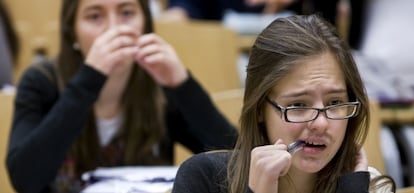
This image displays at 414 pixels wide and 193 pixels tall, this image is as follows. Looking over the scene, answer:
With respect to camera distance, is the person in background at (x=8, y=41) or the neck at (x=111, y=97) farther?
the person in background at (x=8, y=41)

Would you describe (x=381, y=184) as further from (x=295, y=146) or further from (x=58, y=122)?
(x=58, y=122)

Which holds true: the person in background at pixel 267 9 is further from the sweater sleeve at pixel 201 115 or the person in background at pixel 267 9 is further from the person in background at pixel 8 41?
the sweater sleeve at pixel 201 115

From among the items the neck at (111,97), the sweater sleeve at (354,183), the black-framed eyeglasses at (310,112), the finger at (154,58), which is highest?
the black-framed eyeglasses at (310,112)

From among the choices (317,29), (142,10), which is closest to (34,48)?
(142,10)

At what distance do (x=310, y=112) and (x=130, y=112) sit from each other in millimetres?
788

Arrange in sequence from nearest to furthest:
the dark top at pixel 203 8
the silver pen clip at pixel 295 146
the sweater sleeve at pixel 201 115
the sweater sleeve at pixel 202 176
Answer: the silver pen clip at pixel 295 146
the sweater sleeve at pixel 202 176
the sweater sleeve at pixel 201 115
the dark top at pixel 203 8

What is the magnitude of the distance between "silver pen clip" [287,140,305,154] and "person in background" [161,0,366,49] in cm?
189

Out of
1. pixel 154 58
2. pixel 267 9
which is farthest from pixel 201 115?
pixel 267 9

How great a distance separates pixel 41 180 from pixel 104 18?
41cm

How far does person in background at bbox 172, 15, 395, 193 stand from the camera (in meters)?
1.18

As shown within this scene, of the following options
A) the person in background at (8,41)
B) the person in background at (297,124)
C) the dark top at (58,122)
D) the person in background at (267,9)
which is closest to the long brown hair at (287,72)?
the person in background at (297,124)

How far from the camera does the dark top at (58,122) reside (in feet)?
5.52

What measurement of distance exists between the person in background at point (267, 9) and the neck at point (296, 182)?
1.83m

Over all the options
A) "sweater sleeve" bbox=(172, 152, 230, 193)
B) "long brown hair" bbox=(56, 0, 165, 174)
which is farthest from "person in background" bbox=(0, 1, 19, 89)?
"sweater sleeve" bbox=(172, 152, 230, 193)
